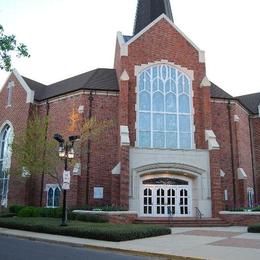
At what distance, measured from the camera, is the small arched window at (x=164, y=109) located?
27.0 metres

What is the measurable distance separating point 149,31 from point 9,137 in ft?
52.0

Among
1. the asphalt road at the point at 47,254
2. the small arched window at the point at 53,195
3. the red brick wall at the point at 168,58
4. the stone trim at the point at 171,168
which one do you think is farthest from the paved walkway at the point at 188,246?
the red brick wall at the point at 168,58

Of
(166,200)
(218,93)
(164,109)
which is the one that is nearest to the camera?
(166,200)

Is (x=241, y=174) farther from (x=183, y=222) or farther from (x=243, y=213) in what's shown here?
(x=183, y=222)

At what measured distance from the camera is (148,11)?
3384 centimetres

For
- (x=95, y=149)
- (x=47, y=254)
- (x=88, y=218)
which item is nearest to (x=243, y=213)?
(x=88, y=218)

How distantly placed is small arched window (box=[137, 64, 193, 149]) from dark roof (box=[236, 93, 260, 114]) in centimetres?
881

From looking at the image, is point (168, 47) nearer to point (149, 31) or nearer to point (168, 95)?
point (149, 31)

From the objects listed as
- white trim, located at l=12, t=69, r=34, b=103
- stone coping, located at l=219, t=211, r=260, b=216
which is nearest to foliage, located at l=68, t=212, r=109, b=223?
stone coping, located at l=219, t=211, r=260, b=216

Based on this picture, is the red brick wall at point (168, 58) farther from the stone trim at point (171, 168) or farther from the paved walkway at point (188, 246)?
the paved walkway at point (188, 246)

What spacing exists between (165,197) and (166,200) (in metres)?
0.23

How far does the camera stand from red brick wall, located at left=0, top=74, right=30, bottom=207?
94.2ft

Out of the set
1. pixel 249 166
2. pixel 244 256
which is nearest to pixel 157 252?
pixel 244 256

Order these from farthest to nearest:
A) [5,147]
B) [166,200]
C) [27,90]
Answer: [5,147] < [27,90] < [166,200]
